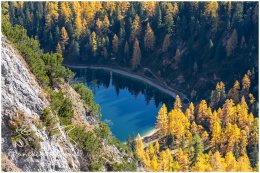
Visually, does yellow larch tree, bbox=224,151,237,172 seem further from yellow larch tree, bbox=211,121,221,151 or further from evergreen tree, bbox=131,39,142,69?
evergreen tree, bbox=131,39,142,69

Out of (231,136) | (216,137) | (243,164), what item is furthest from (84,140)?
(216,137)

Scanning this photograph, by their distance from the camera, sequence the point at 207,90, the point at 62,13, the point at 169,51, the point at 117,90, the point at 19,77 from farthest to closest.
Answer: the point at 62,13 < the point at 169,51 < the point at 117,90 < the point at 207,90 < the point at 19,77

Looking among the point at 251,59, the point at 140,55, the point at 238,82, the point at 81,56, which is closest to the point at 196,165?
the point at 238,82

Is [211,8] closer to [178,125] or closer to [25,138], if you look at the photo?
[178,125]

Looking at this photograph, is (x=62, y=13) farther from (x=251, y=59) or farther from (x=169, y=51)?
(x=251, y=59)

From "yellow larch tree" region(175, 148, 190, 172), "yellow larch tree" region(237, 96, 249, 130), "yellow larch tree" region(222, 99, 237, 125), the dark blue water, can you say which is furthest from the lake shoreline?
"yellow larch tree" region(175, 148, 190, 172)

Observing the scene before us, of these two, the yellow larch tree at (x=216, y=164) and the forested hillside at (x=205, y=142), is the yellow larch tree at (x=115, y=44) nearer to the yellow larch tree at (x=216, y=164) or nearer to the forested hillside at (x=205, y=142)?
the forested hillside at (x=205, y=142)

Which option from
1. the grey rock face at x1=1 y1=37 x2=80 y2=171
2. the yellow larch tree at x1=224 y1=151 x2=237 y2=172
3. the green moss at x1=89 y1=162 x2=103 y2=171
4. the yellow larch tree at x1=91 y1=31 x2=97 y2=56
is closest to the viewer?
the grey rock face at x1=1 y1=37 x2=80 y2=171
